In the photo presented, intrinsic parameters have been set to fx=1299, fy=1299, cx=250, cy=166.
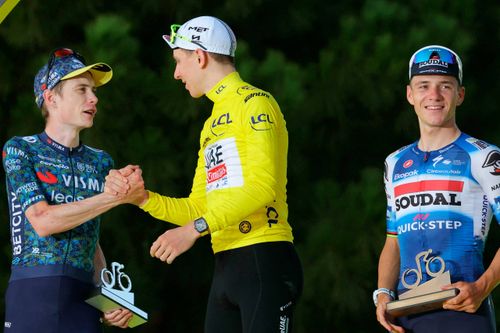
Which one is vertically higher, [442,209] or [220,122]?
[220,122]

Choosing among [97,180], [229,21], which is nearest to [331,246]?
[229,21]

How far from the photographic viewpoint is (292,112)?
8.53m

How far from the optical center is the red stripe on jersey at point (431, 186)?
15.6ft

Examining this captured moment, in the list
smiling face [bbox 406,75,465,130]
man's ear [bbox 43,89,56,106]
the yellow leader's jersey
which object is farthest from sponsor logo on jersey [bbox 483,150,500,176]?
man's ear [bbox 43,89,56,106]

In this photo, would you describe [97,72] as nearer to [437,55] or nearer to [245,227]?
[245,227]

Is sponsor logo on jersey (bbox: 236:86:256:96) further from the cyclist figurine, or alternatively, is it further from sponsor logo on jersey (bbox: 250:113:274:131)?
the cyclist figurine

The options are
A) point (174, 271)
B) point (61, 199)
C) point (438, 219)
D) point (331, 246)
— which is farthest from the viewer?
point (174, 271)

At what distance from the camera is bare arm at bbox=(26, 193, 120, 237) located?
4973 mm

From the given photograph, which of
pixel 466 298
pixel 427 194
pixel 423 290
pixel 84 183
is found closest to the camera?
pixel 466 298

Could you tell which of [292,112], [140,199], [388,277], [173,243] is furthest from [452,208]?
[292,112]

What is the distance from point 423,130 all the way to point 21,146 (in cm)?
158

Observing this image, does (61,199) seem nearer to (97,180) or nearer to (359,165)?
(97,180)

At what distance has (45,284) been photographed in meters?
5.00

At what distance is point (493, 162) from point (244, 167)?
0.94m
